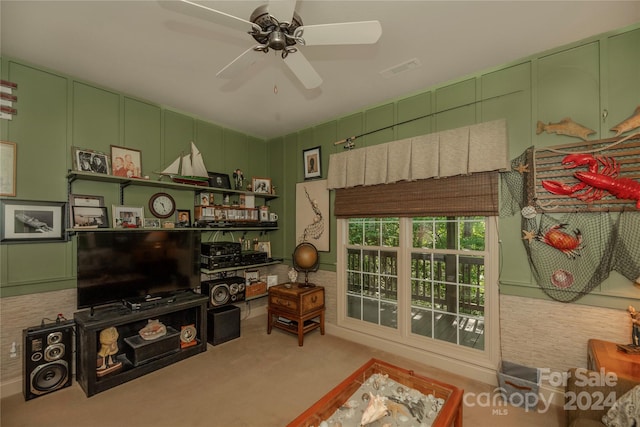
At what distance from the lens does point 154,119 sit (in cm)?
312

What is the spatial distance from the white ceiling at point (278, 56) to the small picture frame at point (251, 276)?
2.25 metres

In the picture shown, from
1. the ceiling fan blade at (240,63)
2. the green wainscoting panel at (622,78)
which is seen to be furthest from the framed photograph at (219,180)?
the green wainscoting panel at (622,78)

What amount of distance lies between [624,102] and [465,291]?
6.20 feet

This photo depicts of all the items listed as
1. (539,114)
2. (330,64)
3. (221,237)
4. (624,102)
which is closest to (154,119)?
(221,237)

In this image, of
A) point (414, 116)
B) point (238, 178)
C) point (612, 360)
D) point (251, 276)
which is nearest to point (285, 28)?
point (414, 116)

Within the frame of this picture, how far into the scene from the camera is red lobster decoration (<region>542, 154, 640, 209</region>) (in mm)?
1874

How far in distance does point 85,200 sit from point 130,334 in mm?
→ 1438

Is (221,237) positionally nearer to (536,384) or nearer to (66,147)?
(66,147)

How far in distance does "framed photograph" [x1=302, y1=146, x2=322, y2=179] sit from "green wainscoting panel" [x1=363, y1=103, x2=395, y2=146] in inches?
29.1

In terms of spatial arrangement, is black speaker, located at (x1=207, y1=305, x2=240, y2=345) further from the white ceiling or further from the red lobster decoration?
the red lobster decoration

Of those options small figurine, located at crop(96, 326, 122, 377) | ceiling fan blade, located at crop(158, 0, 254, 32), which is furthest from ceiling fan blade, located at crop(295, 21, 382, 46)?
small figurine, located at crop(96, 326, 122, 377)

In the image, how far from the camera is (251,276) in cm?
379

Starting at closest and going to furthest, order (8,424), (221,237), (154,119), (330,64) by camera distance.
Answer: (8,424) < (330,64) < (154,119) < (221,237)

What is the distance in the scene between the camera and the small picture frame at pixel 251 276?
3730mm
